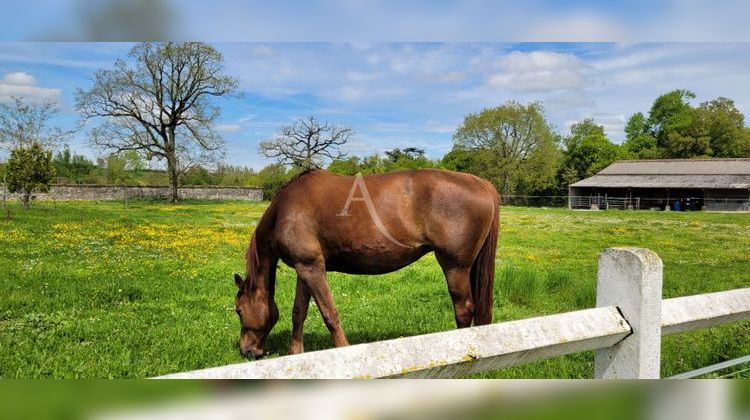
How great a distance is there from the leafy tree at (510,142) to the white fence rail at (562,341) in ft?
4.28

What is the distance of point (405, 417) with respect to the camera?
1587 mm

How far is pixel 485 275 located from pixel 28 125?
8.62 feet

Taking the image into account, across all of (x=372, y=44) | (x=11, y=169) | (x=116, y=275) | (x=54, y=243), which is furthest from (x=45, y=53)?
(x=372, y=44)

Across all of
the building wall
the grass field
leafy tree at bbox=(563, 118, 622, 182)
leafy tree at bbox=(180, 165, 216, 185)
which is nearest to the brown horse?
Answer: the grass field

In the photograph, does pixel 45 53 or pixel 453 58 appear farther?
pixel 453 58

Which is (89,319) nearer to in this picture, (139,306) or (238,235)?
(139,306)

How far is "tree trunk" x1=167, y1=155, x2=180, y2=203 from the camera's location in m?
2.98

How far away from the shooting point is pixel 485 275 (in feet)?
8.83

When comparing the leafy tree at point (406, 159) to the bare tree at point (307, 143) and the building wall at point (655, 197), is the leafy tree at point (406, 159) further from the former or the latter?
the building wall at point (655, 197)

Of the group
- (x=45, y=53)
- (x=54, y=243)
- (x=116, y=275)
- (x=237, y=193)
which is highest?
(x=45, y=53)

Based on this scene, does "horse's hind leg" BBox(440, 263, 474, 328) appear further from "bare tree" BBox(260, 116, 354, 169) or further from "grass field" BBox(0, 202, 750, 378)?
"bare tree" BBox(260, 116, 354, 169)

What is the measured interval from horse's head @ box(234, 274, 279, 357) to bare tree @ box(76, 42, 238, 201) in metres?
0.86

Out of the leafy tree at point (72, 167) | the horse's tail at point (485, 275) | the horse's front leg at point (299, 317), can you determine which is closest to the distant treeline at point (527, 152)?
the leafy tree at point (72, 167)

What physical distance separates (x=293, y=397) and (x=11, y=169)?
7.92 ft
